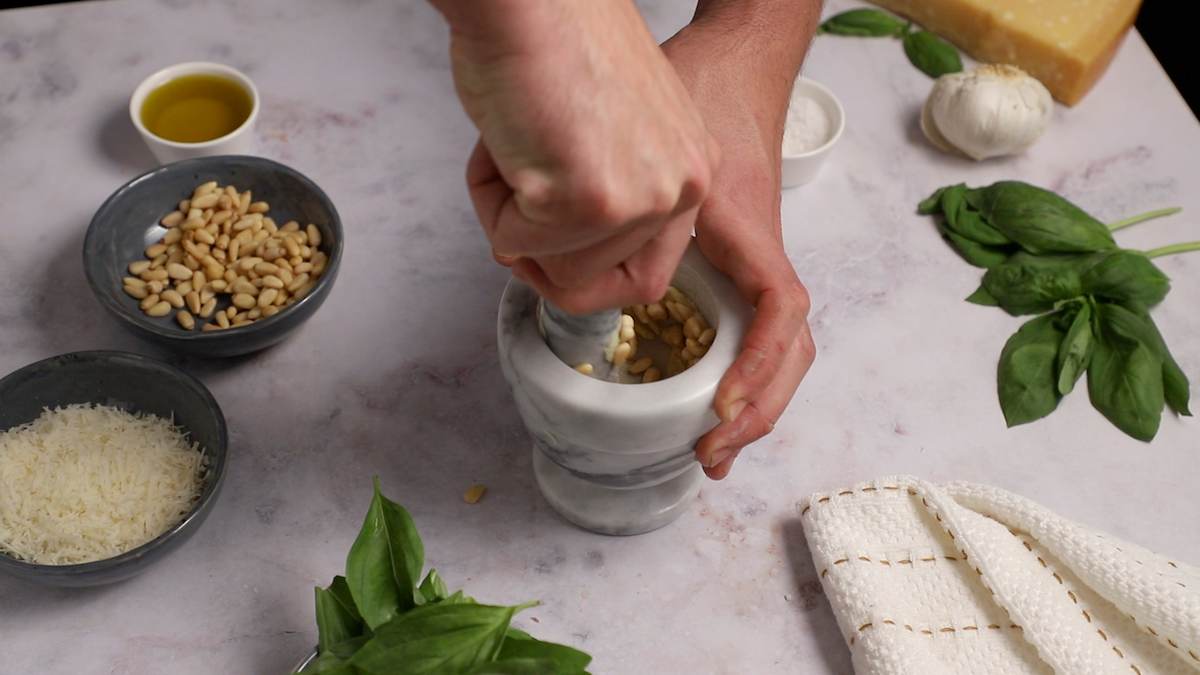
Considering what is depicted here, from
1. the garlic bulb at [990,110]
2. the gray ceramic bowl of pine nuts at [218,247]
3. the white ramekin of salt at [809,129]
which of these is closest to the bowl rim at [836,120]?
the white ramekin of salt at [809,129]

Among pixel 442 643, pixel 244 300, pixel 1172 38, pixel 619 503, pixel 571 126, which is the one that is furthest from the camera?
pixel 1172 38

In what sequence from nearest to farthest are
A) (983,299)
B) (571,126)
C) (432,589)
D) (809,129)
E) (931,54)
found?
1. (571,126)
2. (432,589)
3. (983,299)
4. (809,129)
5. (931,54)

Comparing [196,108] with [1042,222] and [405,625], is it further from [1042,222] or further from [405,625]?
[1042,222]

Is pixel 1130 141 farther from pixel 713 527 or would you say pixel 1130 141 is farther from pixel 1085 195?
pixel 713 527

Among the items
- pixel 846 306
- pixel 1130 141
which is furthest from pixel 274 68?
pixel 1130 141

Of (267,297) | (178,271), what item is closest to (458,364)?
(267,297)

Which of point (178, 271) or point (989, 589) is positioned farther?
point (178, 271)

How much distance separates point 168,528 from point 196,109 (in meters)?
0.63

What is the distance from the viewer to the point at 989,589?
0.98m

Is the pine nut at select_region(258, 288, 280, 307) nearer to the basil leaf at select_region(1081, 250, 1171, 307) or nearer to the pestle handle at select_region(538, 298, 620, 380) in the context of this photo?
the pestle handle at select_region(538, 298, 620, 380)

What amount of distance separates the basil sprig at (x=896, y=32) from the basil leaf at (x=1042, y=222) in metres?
0.29

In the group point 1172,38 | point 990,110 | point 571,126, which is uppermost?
point 571,126

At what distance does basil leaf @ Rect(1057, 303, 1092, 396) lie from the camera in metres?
1.20

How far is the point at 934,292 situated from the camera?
51.4 inches
